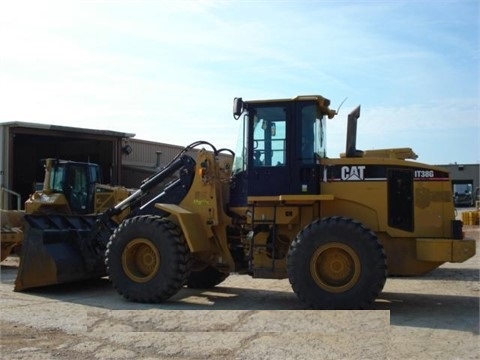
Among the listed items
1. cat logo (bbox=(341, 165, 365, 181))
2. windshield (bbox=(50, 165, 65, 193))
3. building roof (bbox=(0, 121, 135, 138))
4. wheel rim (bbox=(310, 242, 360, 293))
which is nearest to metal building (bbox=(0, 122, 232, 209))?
building roof (bbox=(0, 121, 135, 138))

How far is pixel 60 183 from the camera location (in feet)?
58.5

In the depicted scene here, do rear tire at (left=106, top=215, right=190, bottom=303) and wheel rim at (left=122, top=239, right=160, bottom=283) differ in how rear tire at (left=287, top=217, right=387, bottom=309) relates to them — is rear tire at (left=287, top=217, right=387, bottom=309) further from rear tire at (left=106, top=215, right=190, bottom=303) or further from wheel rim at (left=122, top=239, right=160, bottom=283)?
wheel rim at (left=122, top=239, right=160, bottom=283)

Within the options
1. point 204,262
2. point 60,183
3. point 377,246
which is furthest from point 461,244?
point 60,183

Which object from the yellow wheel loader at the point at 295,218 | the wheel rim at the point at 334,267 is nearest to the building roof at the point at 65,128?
the yellow wheel loader at the point at 295,218

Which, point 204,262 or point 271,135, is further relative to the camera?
point 204,262

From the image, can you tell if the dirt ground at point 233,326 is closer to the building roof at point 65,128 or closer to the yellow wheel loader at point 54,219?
the yellow wheel loader at point 54,219

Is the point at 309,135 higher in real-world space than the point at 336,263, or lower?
higher

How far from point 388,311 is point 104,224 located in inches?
211

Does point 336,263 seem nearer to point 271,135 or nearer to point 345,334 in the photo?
point 345,334

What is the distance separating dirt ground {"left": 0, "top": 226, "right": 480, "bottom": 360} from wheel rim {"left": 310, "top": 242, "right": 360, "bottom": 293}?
48 centimetres

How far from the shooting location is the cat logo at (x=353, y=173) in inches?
337

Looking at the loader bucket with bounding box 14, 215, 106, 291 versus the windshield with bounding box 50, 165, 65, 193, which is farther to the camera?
the windshield with bounding box 50, 165, 65, 193

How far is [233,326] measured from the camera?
23.7ft

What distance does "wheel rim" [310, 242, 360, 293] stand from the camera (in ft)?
26.1
